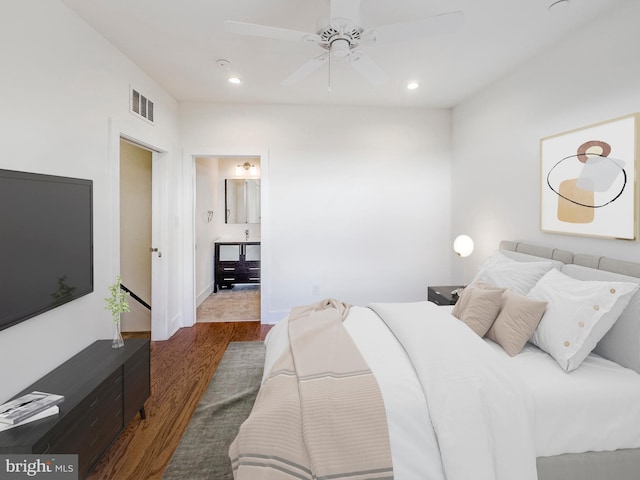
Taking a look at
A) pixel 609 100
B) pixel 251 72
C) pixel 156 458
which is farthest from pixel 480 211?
pixel 156 458

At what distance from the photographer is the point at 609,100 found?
208 cm

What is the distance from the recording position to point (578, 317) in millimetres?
1674

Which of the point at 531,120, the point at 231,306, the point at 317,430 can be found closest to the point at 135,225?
the point at 231,306

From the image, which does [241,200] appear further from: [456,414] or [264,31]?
[456,414]

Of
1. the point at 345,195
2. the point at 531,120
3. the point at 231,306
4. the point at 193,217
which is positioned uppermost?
the point at 531,120

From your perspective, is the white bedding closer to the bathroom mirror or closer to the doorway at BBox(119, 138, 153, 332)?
the doorway at BBox(119, 138, 153, 332)

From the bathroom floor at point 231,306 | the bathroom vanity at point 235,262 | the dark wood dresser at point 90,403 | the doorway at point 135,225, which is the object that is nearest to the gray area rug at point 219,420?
the dark wood dresser at point 90,403

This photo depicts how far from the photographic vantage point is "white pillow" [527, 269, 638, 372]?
160 cm

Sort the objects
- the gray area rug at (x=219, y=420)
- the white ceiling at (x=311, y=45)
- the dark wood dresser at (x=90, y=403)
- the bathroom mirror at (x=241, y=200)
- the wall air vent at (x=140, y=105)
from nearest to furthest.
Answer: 1. the dark wood dresser at (x=90, y=403)
2. the gray area rug at (x=219, y=420)
3. the white ceiling at (x=311, y=45)
4. the wall air vent at (x=140, y=105)
5. the bathroom mirror at (x=241, y=200)

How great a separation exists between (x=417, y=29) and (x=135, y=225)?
3530 millimetres

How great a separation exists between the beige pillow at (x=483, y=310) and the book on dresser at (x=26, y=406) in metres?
2.25

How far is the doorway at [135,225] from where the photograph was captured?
12.2 feet

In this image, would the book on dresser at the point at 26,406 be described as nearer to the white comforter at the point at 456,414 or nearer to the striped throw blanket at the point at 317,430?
the striped throw blanket at the point at 317,430

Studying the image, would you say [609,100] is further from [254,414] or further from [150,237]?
[150,237]
